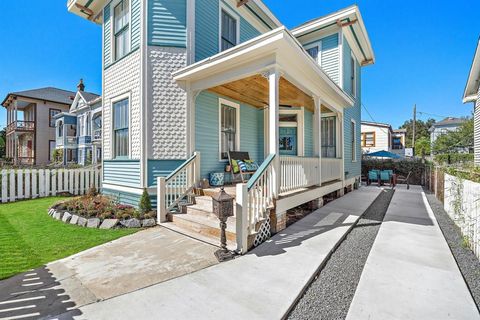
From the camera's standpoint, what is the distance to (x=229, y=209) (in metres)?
3.57

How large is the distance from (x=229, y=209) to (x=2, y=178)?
9009mm

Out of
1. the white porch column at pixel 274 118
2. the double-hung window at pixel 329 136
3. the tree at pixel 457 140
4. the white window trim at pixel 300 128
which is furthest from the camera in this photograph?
the tree at pixel 457 140

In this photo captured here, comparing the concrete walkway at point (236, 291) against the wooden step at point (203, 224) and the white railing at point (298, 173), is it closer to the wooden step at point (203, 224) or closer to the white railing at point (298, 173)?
the wooden step at point (203, 224)

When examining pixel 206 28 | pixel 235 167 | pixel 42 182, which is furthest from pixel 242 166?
pixel 42 182

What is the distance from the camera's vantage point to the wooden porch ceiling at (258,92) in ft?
19.4

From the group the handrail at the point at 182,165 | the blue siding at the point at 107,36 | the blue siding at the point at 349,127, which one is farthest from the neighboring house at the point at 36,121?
the blue siding at the point at 349,127

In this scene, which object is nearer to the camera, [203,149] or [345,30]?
[203,149]

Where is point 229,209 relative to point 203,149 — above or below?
below

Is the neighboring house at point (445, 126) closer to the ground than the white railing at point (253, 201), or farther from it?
farther from it

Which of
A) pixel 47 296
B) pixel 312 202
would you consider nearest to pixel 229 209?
pixel 47 296

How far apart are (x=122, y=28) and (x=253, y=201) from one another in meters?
6.42

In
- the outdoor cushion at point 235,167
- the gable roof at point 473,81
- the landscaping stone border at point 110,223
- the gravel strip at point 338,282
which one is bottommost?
the gravel strip at point 338,282

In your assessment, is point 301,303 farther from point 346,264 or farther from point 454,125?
point 454,125

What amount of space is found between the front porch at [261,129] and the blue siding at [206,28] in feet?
3.67
